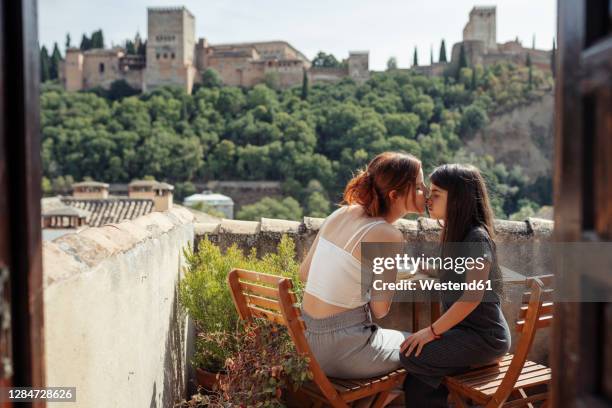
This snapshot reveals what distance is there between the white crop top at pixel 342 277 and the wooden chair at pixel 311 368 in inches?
5.0

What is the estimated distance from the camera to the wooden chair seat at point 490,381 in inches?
70.8

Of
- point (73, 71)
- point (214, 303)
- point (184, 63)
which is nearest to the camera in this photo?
point (214, 303)

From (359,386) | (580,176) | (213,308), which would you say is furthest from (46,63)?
(580,176)

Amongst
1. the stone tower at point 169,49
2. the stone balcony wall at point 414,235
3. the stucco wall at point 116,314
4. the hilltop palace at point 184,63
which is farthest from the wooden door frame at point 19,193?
the stone tower at point 169,49

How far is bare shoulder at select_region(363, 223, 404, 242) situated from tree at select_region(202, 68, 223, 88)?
50559 millimetres

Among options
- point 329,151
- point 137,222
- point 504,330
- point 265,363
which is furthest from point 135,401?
point 329,151

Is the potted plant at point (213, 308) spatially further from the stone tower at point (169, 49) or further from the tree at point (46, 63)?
the tree at point (46, 63)

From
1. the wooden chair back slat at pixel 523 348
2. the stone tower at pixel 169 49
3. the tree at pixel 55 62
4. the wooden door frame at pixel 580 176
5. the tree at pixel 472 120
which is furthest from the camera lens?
the tree at pixel 55 62

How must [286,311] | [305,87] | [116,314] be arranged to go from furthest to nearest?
[305,87]
[286,311]
[116,314]

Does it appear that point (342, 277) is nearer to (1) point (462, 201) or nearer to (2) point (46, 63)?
(1) point (462, 201)

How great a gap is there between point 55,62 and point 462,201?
58029 mm

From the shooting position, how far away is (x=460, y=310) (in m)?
1.82

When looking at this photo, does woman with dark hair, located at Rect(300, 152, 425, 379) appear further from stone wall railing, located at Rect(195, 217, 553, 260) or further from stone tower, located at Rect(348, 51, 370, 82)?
stone tower, located at Rect(348, 51, 370, 82)

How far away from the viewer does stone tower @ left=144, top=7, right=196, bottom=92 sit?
5078cm
